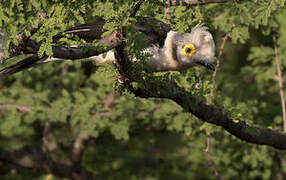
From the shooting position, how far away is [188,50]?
4.30 metres

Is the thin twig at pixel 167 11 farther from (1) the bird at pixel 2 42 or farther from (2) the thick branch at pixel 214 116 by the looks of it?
(1) the bird at pixel 2 42

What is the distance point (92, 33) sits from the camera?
3816 mm

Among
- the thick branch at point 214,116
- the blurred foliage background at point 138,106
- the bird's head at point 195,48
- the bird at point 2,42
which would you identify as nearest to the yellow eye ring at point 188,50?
the bird's head at point 195,48

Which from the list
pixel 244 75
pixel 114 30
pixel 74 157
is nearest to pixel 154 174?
pixel 74 157

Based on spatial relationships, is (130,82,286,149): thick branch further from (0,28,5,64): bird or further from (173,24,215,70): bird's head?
(0,28,5,64): bird

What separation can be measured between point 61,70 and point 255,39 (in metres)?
3.03

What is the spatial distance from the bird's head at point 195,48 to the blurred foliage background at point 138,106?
115 mm

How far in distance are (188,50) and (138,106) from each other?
2.14 metres

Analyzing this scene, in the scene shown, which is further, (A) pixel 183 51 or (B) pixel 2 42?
(A) pixel 183 51

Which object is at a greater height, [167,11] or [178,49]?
[167,11]

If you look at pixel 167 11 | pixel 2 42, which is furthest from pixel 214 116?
pixel 2 42

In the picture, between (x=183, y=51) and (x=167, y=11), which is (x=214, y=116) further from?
(x=167, y=11)

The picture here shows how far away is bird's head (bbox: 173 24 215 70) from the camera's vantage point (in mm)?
4219

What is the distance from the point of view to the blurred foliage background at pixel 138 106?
3813 millimetres
